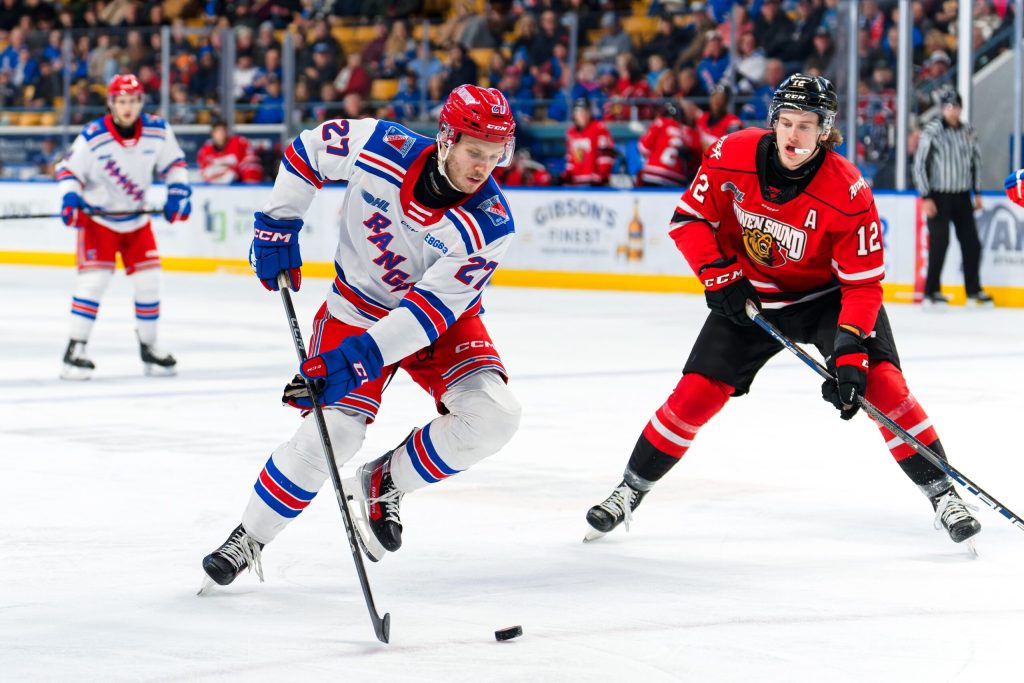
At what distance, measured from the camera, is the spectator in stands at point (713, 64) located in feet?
40.5

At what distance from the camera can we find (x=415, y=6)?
1555 cm

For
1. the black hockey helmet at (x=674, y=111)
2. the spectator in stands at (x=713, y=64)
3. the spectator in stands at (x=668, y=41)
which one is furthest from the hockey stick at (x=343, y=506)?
the spectator in stands at (x=668, y=41)

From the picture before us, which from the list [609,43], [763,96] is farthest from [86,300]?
[609,43]

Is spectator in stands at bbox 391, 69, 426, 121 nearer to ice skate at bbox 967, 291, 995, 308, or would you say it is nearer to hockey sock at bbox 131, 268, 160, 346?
ice skate at bbox 967, 291, 995, 308

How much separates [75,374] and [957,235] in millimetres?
5966

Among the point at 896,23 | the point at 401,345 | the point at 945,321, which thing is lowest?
the point at 945,321

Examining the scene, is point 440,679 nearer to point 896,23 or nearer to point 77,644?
point 77,644

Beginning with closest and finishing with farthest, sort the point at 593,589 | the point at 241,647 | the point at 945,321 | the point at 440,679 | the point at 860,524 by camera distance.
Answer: the point at 440,679 → the point at 241,647 → the point at 593,589 → the point at 860,524 → the point at 945,321

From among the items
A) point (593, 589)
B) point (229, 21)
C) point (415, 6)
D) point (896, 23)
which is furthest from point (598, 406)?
point (229, 21)

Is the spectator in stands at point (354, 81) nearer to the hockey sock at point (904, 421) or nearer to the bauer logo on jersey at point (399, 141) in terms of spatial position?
the hockey sock at point (904, 421)

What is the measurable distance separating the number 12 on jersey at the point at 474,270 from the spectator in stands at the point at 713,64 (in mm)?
9345

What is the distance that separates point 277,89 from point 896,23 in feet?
18.8

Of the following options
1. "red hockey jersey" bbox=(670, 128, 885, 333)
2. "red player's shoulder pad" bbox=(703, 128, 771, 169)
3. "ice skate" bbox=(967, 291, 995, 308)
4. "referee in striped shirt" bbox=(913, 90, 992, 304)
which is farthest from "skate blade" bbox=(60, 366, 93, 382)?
"ice skate" bbox=(967, 291, 995, 308)

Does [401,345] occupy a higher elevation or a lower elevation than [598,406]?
higher
